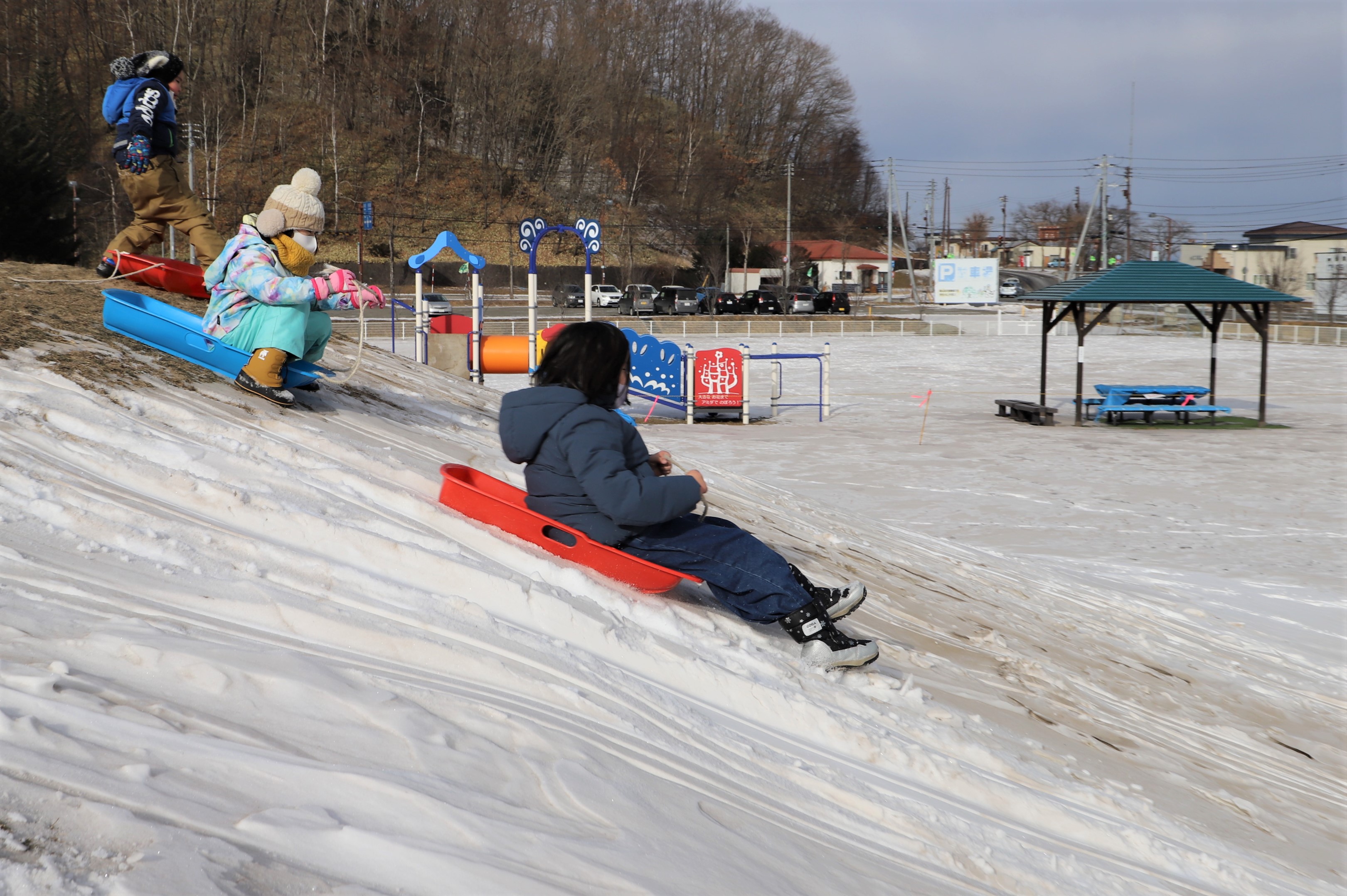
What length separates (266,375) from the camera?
547cm

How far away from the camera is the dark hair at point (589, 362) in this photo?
12.2 feet

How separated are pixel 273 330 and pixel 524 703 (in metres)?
3.46

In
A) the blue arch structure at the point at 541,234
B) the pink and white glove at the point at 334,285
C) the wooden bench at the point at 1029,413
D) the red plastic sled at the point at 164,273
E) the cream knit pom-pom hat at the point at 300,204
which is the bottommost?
the wooden bench at the point at 1029,413

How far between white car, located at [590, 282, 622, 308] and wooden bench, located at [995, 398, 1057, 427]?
34.2 metres

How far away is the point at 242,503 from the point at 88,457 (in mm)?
725

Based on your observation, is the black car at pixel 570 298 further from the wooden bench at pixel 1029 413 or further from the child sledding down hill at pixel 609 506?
the child sledding down hill at pixel 609 506

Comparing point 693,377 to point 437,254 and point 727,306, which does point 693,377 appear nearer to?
point 437,254

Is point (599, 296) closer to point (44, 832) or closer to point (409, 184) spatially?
point (409, 184)

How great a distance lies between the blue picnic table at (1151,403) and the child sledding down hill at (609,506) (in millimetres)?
15482

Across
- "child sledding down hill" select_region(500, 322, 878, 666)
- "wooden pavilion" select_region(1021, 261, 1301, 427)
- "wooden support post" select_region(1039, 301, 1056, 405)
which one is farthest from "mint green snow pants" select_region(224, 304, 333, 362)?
"wooden support post" select_region(1039, 301, 1056, 405)

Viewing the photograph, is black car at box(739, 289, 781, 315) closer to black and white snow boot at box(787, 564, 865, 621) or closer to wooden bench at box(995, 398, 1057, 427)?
wooden bench at box(995, 398, 1057, 427)

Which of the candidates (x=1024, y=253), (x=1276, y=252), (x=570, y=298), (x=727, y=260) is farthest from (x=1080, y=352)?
(x=1024, y=253)

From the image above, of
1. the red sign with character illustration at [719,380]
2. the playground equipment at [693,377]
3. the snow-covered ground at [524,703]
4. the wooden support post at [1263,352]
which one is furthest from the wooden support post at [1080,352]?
the snow-covered ground at [524,703]

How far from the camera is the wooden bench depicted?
17.2 metres
